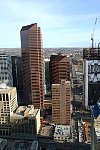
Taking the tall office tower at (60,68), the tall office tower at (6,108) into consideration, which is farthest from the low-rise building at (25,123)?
the tall office tower at (60,68)

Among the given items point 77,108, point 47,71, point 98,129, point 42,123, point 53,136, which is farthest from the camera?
point 47,71

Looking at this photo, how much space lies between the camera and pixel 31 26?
276ft

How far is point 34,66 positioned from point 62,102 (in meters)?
15.4

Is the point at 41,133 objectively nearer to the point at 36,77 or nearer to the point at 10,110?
the point at 10,110

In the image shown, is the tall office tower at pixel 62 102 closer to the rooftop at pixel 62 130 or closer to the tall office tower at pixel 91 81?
the rooftop at pixel 62 130

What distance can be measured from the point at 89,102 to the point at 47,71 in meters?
30.2

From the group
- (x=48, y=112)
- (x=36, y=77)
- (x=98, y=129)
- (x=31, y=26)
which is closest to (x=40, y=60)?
(x=36, y=77)

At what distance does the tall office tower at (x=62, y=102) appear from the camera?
7688cm

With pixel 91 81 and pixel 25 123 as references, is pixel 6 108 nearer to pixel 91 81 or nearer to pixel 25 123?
pixel 25 123

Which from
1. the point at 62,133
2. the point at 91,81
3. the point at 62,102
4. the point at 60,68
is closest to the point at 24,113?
the point at 62,133

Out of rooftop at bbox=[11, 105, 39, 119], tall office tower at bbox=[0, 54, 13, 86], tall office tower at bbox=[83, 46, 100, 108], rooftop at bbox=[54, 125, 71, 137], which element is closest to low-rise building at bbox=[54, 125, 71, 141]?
rooftop at bbox=[54, 125, 71, 137]

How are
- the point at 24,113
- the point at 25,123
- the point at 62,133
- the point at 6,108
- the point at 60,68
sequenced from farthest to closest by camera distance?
the point at 60,68, the point at 24,113, the point at 6,108, the point at 25,123, the point at 62,133

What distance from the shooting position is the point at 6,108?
71.8 meters

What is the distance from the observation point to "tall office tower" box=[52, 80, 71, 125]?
3027 inches
